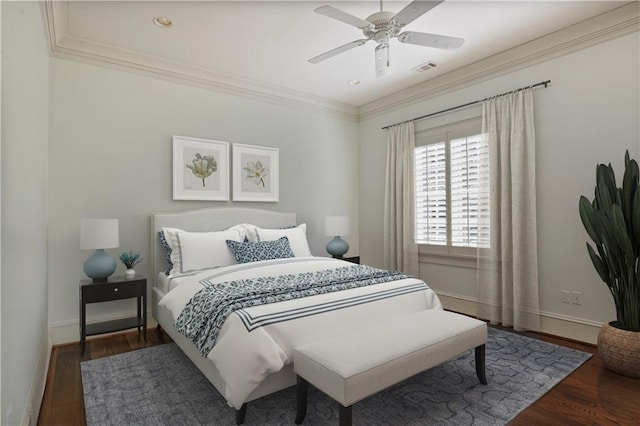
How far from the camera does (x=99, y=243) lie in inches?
120

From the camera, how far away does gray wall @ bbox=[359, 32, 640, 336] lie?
2980 mm

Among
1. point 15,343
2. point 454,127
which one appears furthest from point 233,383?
point 454,127

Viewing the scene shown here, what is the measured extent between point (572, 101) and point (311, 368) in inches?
131

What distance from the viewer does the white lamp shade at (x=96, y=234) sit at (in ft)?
9.93

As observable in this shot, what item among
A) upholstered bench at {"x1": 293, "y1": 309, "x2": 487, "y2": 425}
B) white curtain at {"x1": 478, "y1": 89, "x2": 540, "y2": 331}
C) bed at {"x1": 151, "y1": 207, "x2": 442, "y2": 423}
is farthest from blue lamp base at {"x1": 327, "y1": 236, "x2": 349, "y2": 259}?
upholstered bench at {"x1": 293, "y1": 309, "x2": 487, "y2": 425}

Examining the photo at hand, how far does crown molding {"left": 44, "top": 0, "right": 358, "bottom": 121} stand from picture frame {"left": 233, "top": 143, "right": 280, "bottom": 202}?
0.70 meters

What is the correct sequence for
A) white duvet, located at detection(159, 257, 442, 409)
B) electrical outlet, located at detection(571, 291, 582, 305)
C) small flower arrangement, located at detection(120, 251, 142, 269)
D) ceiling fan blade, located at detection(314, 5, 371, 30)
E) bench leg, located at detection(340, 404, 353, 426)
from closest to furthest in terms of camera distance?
bench leg, located at detection(340, 404, 353, 426) → white duvet, located at detection(159, 257, 442, 409) → ceiling fan blade, located at detection(314, 5, 371, 30) → electrical outlet, located at detection(571, 291, 582, 305) → small flower arrangement, located at detection(120, 251, 142, 269)

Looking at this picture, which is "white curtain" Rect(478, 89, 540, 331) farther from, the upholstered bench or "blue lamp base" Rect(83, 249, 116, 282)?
"blue lamp base" Rect(83, 249, 116, 282)

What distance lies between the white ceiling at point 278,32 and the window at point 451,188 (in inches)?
32.6

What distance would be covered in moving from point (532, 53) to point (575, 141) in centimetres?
100

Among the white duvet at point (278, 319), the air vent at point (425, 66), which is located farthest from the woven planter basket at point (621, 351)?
the air vent at point (425, 66)

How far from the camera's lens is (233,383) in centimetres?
196

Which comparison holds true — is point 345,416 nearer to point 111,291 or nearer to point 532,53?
point 111,291

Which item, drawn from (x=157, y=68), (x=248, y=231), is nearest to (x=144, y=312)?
(x=248, y=231)
